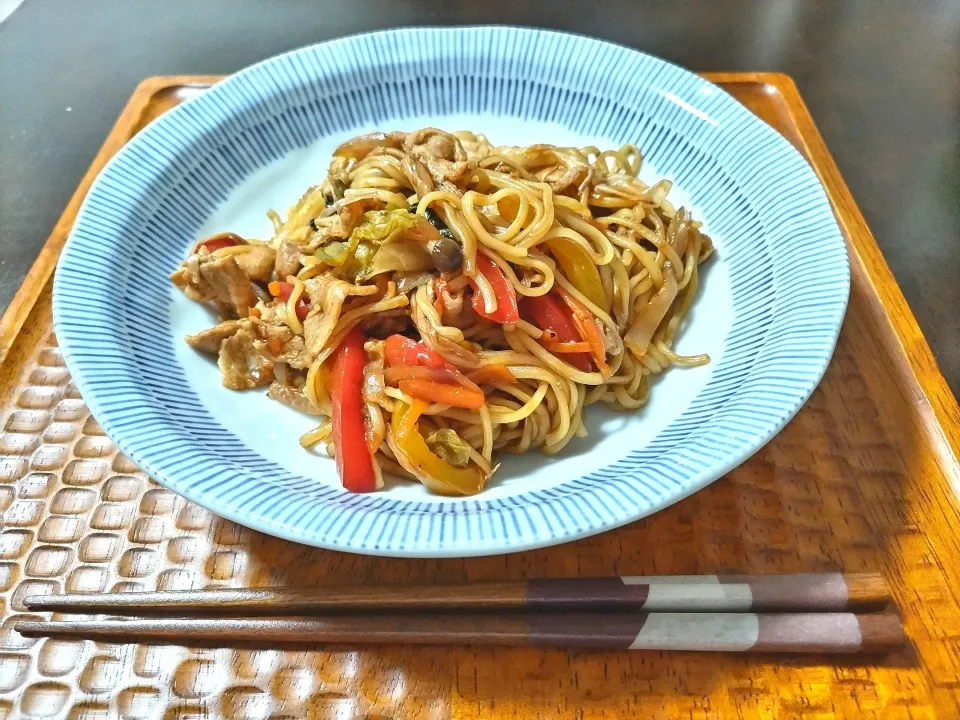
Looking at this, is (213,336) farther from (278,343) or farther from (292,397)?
Answer: (292,397)

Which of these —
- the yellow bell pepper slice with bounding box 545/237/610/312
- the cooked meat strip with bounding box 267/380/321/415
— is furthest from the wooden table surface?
the yellow bell pepper slice with bounding box 545/237/610/312

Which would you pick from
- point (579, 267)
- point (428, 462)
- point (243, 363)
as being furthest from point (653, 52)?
point (428, 462)

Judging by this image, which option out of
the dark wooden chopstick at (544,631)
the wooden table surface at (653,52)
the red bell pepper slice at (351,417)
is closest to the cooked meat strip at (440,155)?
the red bell pepper slice at (351,417)

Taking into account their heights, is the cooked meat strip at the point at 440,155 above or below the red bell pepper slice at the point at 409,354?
above

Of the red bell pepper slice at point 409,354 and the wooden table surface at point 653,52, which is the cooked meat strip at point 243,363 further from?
the wooden table surface at point 653,52

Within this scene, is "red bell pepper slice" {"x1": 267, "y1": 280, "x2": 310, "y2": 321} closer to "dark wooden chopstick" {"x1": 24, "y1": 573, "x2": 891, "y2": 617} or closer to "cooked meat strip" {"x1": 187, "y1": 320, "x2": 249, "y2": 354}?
"cooked meat strip" {"x1": 187, "y1": 320, "x2": 249, "y2": 354}

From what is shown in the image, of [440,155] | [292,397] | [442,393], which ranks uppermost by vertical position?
[440,155]

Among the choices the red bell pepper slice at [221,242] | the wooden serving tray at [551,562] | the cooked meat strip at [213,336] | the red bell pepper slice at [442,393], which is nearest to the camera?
the wooden serving tray at [551,562]

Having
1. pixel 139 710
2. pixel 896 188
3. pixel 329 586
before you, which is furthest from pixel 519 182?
pixel 896 188
